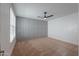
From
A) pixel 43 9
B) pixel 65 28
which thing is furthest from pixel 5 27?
pixel 65 28

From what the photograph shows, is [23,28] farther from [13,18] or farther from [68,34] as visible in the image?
[68,34]

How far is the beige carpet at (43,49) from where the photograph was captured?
1.65 meters

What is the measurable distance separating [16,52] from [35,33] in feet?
1.41

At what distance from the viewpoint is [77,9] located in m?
1.66

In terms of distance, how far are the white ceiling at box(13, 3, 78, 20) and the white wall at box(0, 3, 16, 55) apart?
15cm

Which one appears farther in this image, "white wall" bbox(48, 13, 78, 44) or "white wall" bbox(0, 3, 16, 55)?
"white wall" bbox(48, 13, 78, 44)

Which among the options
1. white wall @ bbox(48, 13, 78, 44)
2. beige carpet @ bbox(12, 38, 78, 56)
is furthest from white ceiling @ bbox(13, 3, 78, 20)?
beige carpet @ bbox(12, 38, 78, 56)

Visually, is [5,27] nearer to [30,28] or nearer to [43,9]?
[30,28]

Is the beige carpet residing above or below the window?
below

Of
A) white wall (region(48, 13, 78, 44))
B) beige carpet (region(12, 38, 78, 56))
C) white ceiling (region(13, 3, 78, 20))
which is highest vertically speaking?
white ceiling (region(13, 3, 78, 20))

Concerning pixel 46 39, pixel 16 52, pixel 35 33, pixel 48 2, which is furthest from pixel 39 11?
pixel 16 52

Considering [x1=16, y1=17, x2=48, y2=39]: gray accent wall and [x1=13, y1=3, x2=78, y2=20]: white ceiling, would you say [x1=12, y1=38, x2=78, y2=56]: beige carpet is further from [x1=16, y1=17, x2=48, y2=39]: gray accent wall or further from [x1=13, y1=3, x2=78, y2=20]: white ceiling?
[x1=13, y1=3, x2=78, y2=20]: white ceiling

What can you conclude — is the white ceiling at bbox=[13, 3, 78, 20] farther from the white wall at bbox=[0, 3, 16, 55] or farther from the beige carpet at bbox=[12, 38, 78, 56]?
the beige carpet at bbox=[12, 38, 78, 56]

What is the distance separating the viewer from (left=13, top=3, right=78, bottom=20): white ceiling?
5.33ft
